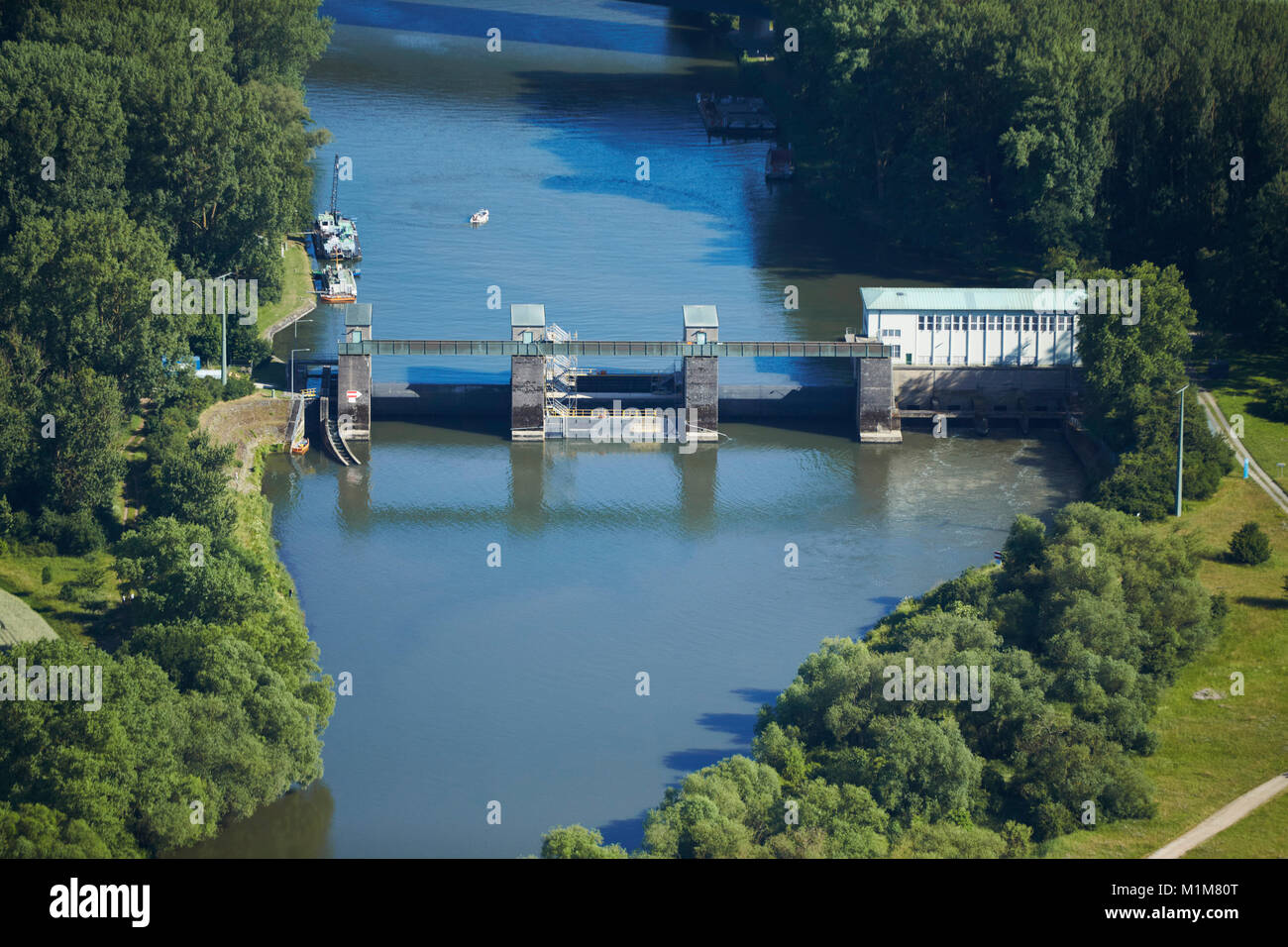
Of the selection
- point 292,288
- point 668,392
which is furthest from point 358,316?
point 292,288

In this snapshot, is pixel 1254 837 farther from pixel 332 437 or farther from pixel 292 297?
pixel 292 297

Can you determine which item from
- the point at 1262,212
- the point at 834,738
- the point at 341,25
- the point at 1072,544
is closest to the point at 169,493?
the point at 834,738

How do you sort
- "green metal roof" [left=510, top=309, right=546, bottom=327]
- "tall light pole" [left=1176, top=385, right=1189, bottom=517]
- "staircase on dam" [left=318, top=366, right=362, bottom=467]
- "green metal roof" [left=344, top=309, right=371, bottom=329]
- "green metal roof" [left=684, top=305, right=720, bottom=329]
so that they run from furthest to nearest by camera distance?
"green metal roof" [left=684, top=305, right=720, bottom=329], "green metal roof" [left=510, top=309, right=546, bottom=327], "green metal roof" [left=344, top=309, right=371, bottom=329], "staircase on dam" [left=318, top=366, right=362, bottom=467], "tall light pole" [left=1176, top=385, right=1189, bottom=517]

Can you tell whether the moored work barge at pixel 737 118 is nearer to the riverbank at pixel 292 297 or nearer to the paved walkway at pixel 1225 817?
the riverbank at pixel 292 297

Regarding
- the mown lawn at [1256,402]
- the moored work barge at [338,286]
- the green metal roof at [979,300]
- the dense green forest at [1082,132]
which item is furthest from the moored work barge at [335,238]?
the mown lawn at [1256,402]

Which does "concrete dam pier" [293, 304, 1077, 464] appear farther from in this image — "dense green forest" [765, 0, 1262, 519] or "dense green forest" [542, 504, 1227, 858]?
"dense green forest" [542, 504, 1227, 858]

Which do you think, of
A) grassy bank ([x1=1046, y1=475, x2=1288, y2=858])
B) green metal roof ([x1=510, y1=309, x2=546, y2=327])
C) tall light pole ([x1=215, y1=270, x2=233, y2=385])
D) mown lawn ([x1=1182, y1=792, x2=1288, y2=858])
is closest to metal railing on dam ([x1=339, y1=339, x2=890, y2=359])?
green metal roof ([x1=510, y1=309, x2=546, y2=327])

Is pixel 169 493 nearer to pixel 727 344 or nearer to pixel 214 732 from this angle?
pixel 214 732
